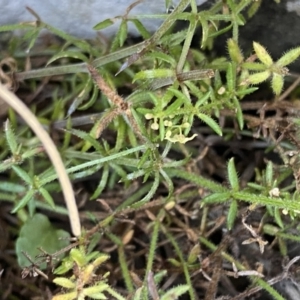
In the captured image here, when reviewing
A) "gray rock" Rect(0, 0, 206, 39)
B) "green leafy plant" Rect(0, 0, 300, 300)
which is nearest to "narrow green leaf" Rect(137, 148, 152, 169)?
"green leafy plant" Rect(0, 0, 300, 300)

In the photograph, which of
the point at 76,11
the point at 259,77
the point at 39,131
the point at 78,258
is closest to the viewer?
the point at 39,131

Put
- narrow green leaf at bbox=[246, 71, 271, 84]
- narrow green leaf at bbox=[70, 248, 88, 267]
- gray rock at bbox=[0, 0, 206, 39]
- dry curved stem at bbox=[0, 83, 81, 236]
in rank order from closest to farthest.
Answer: dry curved stem at bbox=[0, 83, 81, 236] → narrow green leaf at bbox=[70, 248, 88, 267] → narrow green leaf at bbox=[246, 71, 271, 84] → gray rock at bbox=[0, 0, 206, 39]

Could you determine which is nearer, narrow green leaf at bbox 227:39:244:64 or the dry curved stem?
the dry curved stem

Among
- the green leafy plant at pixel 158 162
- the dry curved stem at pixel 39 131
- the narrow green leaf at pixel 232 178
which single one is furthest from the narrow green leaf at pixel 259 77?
the dry curved stem at pixel 39 131

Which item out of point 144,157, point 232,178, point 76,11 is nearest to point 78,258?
point 144,157

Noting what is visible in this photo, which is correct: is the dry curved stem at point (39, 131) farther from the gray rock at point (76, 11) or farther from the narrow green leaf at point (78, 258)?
the gray rock at point (76, 11)

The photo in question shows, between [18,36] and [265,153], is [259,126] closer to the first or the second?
[265,153]

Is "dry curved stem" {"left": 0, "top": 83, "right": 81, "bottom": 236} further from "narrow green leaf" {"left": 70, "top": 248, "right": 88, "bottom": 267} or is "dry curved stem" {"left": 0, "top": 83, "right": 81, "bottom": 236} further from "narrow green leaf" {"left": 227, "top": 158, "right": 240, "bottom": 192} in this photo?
"narrow green leaf" {"left": 227, "top": 158, "right": 240, "bottom": 192}

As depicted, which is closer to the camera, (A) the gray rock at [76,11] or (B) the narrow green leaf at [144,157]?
(B) the narrow green leaf at [144,157]

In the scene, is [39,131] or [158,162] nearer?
[39,131]

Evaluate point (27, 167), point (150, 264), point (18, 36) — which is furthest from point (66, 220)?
point (18, 36)

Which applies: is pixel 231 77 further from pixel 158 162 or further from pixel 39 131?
pixel 39 131

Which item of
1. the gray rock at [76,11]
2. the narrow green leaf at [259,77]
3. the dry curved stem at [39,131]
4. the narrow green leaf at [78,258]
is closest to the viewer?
the dry curved stem at [39,131]
